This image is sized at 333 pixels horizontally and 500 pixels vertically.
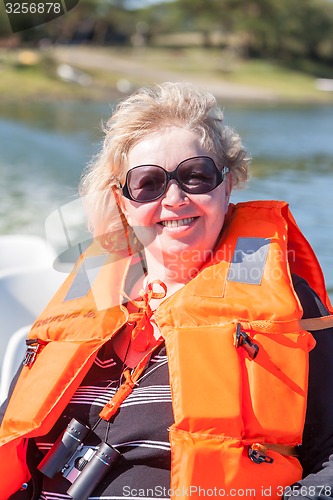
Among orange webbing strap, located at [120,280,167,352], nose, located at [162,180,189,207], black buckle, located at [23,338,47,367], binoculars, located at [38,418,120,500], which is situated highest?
nose, located at [162,180,189,207]

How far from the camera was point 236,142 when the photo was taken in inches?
64.8

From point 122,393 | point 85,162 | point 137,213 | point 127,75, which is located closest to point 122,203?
point 137,213

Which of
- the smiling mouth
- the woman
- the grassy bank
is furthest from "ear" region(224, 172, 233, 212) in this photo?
the grassy bank

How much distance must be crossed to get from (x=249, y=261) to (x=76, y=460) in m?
0.56

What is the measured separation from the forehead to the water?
0.83 meters

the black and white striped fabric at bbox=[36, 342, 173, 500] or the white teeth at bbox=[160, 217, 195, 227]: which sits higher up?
the white teeth at bbox=[160, 217, 195, 227]

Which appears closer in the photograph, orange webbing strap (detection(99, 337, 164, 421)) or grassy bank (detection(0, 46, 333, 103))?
orange webbing strap (detection(99, 337, 164, 421))

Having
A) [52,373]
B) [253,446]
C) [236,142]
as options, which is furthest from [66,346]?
[236,142]

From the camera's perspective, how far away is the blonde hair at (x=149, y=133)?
156 cm

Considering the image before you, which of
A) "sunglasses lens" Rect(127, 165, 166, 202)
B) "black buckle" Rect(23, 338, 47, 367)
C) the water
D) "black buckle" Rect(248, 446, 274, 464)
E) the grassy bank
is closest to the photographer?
"black buckle" Rect(248, 446, 274, 464)

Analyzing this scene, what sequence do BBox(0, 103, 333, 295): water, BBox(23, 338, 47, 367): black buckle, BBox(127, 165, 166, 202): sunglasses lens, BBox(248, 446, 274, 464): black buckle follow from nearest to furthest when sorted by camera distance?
BBox(248, 446, 274, 464): black buckle → BBox(127, 165, 166, 202): sunglasses lens → BBox(23, 338, 47, 367): black buckle → BBox(0, 103, 333, 295): water

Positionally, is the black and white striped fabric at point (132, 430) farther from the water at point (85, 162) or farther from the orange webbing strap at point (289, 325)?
the water at point (85, 162)

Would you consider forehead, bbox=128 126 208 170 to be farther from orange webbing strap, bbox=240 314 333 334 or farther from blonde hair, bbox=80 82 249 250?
orange webbing strap, bbox=240 314 333 334

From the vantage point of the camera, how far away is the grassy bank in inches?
730
